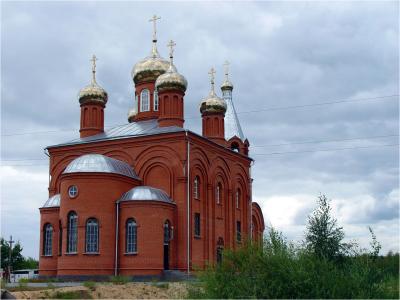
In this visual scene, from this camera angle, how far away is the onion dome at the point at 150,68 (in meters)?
33.6

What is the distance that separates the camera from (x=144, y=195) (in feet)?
87.5

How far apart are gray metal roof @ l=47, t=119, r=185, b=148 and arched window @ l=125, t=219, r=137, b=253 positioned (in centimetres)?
473

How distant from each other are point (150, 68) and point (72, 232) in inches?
437

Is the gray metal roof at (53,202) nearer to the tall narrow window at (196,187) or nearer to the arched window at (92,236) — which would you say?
the arched window at (92,236)

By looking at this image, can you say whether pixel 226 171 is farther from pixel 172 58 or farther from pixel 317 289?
pixel 317 289

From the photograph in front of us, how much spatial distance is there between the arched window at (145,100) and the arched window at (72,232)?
9.28 m

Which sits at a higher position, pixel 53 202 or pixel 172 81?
pixel 172 81

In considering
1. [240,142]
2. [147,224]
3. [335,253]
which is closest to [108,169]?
[147,224]

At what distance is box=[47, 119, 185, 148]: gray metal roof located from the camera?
→ 1158 inches

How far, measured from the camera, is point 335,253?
52.4 ft

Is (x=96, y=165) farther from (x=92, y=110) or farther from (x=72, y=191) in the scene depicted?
(x=92, y=110)

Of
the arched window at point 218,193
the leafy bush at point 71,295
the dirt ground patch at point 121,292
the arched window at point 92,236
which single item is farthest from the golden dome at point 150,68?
the leafy bush at point 71,295

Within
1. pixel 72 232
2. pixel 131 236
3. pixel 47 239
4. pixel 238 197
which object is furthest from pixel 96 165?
pixel 238 197

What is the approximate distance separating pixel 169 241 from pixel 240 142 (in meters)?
10.4
